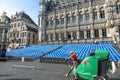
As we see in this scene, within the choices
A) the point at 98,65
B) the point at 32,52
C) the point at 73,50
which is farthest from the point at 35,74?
the point at 32,52

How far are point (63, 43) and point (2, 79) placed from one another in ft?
95.1

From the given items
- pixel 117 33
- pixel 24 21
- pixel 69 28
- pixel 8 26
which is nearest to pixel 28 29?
pixel 24 21

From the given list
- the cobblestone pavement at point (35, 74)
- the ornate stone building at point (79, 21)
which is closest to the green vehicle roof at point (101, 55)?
the cobblestone pavement at point (35, 74)

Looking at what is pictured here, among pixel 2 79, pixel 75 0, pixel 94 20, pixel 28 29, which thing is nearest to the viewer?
pixel 2 79

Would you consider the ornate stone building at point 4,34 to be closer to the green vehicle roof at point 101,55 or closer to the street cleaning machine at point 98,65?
the street cleaning machine at point 98,65

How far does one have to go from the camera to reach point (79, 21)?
128ft

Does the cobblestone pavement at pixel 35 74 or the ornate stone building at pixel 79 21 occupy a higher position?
the ornate stone building at pixel 79 21

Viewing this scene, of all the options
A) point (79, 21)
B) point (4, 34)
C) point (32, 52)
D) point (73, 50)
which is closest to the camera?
point (73, 50)

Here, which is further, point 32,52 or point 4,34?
point 4,34

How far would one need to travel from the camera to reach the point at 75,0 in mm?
43938

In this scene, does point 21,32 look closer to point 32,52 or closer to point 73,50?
point 32,52

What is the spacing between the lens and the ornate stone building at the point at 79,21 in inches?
1288

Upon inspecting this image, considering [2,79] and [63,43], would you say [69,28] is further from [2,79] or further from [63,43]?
[2,79]

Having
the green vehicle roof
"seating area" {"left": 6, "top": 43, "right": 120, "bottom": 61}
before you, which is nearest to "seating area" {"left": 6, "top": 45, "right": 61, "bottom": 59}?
"seating area" {"left": 6, "top": 43, "right": 120, "bottom": 61}
